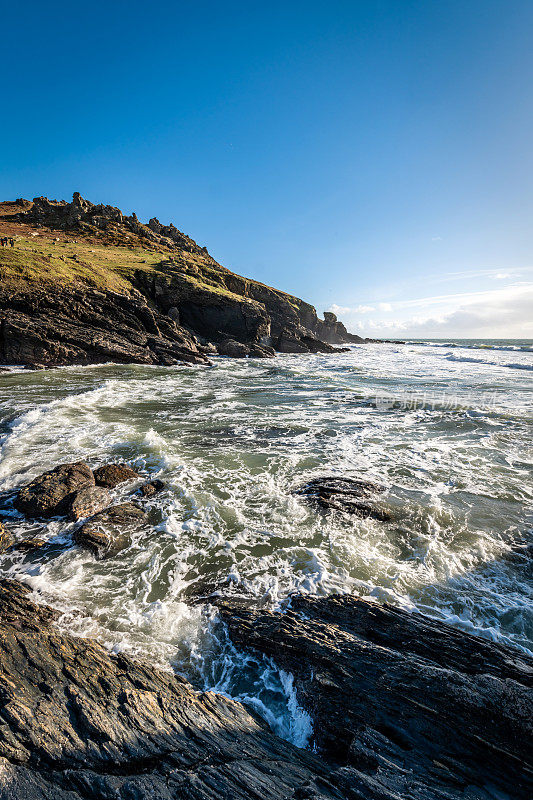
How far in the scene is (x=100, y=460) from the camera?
10.7 metres

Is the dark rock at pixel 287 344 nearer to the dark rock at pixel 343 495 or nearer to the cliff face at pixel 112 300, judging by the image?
the cliff face at pixel 112 300

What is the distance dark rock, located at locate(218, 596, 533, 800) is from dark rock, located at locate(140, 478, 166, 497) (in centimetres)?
473

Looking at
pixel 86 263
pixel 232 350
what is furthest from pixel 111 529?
pixel 86 263

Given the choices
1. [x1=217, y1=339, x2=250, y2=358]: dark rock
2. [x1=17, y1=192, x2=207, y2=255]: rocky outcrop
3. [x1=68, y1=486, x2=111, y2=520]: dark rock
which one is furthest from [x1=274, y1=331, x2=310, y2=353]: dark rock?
[x1=68, y1=486, x2=111, y2=520]: dark rock

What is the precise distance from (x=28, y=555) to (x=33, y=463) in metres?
4.75

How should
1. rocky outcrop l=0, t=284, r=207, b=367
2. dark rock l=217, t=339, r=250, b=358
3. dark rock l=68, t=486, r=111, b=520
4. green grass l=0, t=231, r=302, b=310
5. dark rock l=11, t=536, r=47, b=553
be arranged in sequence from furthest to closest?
dark rock l=217, t=339, r=250, b=358, green grass l=0, t=231, r=302, b=310, rocky outcrop l=0, t=284, r=207, b=367, dark rock l=68, t=486, r=111, b=520, dark rock l=11, t=536, r=47, b=553

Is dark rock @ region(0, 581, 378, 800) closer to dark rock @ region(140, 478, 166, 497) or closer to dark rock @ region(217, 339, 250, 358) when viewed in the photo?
dark rock @ region(140, 478, 166, 497)

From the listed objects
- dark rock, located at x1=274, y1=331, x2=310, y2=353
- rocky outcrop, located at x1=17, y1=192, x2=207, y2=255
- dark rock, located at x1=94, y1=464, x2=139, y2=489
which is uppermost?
rocky outcrop, located at x1=17, y1=192, x2=207, y2=255

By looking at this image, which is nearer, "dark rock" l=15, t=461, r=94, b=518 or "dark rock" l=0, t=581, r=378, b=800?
"dark rock" l=0, t=581, r=378, b=800

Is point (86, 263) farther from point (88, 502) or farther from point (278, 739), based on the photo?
point (278, 739)

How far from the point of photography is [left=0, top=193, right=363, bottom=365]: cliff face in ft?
108

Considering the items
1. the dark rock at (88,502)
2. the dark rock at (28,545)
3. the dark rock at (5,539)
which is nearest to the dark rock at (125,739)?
the dark rock at (28,545)

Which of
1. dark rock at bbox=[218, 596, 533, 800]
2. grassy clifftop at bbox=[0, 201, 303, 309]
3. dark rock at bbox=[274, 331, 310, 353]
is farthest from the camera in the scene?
dark rock at bbox=[274, 331, 310, 353]

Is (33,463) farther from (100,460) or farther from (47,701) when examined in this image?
(47,701)
